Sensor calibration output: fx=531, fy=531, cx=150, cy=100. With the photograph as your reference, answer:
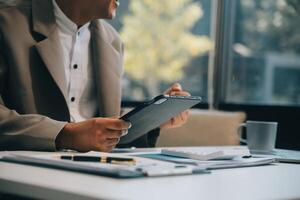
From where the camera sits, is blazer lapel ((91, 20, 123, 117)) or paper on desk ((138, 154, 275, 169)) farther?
blazer lapel ((91, 20, 123, 117))

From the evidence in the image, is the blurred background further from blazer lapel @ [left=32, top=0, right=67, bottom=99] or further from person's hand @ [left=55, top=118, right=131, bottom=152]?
person's hand @ [left=55, top=118, right=131, bottom=152]

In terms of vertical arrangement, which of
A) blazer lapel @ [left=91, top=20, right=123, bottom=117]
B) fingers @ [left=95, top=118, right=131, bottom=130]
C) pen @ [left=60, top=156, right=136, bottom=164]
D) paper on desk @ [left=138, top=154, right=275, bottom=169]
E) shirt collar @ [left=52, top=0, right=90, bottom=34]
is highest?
shirt collar @ [left=52, top=0, right=90, bottom=34]

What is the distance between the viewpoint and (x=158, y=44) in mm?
3838

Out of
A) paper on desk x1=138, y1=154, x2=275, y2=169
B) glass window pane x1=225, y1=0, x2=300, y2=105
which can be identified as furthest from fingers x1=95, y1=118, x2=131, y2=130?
glass window pane x1=225, y1=0, x2=300, y2=105

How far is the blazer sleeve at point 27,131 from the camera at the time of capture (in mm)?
1566

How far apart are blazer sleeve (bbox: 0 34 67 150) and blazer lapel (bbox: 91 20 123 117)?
546 millimetres

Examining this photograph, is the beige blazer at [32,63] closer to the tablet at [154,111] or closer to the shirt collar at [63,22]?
the shirt collar at [63,22]

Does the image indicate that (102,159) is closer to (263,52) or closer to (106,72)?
(106,72)

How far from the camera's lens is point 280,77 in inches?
134

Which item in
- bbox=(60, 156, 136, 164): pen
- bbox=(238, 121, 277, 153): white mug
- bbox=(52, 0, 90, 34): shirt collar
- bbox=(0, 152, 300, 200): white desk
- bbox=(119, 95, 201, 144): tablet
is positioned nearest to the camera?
bbox=(0, 152, 300, 200): white desk

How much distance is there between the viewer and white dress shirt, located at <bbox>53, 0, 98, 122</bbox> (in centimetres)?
213

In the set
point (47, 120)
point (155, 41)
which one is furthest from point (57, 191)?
point (155, 41)

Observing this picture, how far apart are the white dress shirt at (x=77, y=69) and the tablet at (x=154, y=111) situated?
358mm

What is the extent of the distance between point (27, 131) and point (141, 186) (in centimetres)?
76
